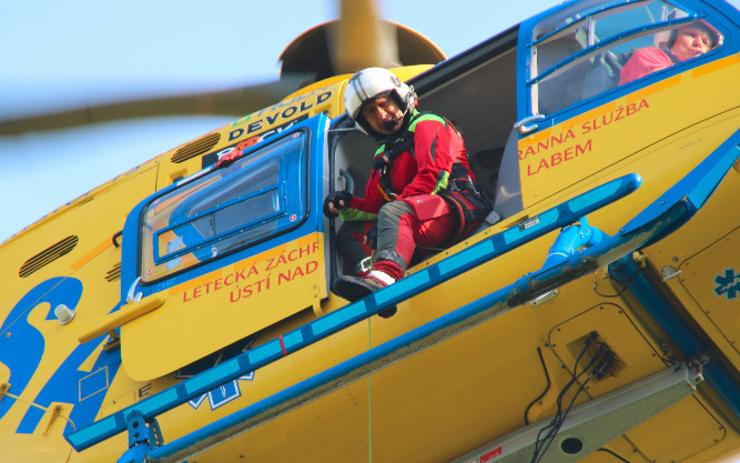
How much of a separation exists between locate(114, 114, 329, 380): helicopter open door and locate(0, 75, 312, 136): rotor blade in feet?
3.97

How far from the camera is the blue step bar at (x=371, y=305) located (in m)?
4.64

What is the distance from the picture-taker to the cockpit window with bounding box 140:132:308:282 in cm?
616

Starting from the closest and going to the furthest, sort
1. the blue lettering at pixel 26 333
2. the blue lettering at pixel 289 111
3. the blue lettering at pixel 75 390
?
the blue lettering at pixel 75 390 → the blue lettering at pixel 26 333 → the blue lettering at pixel 289 111

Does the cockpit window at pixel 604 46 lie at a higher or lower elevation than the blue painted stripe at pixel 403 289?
higher

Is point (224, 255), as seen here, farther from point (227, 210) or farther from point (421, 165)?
point (421, 165)

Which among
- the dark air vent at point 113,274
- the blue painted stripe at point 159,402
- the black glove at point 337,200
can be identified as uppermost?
the black glove at point 337,200

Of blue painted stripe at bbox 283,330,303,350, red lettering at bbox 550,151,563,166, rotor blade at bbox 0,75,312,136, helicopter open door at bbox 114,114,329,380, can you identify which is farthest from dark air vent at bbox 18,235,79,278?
red lettering at bbox 550,151,563,166

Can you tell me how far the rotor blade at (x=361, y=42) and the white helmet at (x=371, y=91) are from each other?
93.1 inches

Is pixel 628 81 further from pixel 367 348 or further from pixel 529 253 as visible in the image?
pixel 367 348

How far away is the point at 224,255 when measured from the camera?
6.13m

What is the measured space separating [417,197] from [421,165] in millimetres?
245

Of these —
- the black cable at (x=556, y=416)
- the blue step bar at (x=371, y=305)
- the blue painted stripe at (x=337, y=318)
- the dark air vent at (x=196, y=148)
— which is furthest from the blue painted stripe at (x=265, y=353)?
the dark air vent at (x=196, y=148)

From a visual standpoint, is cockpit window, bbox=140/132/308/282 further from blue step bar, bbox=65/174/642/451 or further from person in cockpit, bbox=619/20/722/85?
person in cockpit, bbox=619/20/722/85

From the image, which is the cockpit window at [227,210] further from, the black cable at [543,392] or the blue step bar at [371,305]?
the black cable at [543,392]
